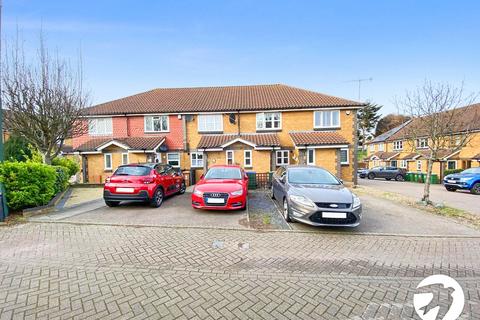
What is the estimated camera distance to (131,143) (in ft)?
56.1

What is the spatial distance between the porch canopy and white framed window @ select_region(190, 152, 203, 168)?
2.44m

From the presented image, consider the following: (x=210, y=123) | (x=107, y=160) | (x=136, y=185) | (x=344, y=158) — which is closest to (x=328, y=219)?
(x=136, y=185)

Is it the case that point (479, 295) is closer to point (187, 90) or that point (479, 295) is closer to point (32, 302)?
point (32, 302)

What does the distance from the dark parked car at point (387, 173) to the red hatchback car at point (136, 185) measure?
2789cm

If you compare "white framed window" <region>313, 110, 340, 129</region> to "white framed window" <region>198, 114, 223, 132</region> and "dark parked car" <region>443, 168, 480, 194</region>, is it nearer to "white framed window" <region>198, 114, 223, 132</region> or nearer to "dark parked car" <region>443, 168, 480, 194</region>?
"white framed window" <region>198, 114, 223, 132</region>

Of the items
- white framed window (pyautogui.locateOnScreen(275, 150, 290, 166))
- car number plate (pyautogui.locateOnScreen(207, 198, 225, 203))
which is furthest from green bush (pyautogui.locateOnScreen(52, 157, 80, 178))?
white framed window (pyautogui.locateOnScreen(275, 150, 290, 166))

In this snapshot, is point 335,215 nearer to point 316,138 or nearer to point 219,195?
point 219,195

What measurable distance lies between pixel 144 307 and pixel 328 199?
446cm

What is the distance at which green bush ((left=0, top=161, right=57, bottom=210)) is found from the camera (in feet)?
21.4

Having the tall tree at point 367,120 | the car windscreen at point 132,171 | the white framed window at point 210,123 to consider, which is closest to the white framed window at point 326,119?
the white framed window at point 210,123

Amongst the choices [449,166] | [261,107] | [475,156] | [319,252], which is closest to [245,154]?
[261,107]

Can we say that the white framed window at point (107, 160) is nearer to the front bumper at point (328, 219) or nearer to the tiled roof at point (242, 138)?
the tiled roof at point (242, 138)

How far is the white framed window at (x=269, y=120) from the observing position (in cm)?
1755

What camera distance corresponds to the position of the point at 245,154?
53.2 feet
